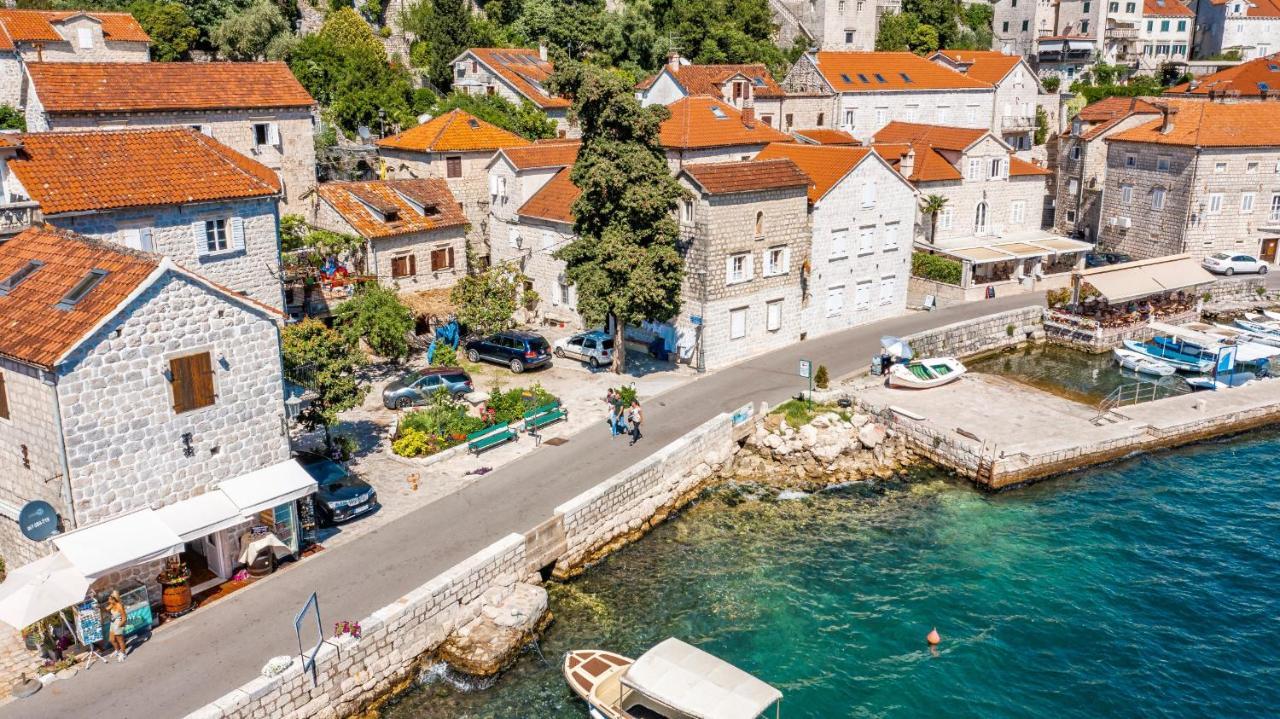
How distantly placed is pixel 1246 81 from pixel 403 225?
216 feet

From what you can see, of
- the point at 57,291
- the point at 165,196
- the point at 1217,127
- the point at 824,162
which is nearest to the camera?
the point at 57,291

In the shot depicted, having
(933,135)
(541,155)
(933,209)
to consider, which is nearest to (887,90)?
(933,135)

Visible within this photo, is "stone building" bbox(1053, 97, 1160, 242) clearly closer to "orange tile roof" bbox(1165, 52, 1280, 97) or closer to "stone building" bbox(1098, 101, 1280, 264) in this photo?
"stone building" bbox(1098, 101, 1280, 264)

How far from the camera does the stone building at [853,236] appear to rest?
147 feet

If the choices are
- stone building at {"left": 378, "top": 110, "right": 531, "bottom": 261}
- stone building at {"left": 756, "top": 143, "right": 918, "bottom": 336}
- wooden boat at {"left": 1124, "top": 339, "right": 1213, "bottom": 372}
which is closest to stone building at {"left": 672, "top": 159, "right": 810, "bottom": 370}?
stone building at {"left": 756, "top": 143, "right": 918, "bottom": 336}

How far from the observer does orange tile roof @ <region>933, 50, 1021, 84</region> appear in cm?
7456

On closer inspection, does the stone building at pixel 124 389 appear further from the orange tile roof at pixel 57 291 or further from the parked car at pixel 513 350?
the parked car at pixel 513 350

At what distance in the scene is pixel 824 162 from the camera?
46.5 meters

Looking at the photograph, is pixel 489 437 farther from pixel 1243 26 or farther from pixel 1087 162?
pixel 1243 26

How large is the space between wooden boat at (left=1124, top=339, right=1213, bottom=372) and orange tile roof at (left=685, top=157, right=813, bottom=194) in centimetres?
1908

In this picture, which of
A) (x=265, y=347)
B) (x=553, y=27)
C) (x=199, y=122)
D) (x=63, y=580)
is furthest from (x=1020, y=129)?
(x=63, y=580)

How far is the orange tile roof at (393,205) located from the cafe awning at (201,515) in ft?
77.8

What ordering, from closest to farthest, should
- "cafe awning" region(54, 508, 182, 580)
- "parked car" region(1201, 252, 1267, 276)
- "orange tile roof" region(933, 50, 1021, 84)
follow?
"cafe awning" region(54, 508, 182, 580) → "parked car" region(1201, 252, 1267, 276) → "orange tile roof" region(933, 50, 1021, 84)

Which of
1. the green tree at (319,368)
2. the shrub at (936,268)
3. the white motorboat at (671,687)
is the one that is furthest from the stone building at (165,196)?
the shrub at (936,268)
